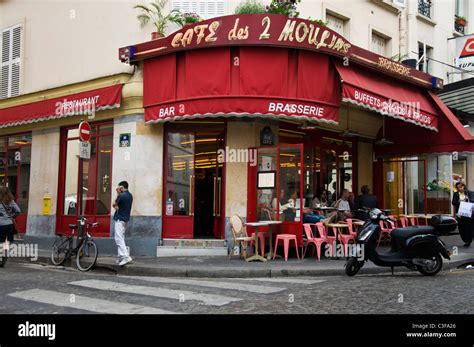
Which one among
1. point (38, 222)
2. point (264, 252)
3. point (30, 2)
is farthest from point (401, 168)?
point (30, 2)

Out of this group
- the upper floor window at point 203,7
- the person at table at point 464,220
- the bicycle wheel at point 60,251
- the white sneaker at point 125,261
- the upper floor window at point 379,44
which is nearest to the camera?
the white sneaker at point 125,261

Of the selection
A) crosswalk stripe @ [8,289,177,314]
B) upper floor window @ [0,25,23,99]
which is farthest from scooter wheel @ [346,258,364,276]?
upper floor window @ [0,25,23,99]

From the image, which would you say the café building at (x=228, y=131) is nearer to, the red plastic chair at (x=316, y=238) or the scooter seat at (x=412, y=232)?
the red plastic chair at (x=316, y=238)

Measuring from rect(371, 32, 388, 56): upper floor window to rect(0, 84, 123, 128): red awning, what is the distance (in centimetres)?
839

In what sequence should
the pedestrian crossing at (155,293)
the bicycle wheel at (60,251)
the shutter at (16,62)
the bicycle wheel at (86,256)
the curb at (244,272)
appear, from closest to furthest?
the pedestrian crossing at (155,293) → the curb at (244,272) → the bicycle wheel at (86,256) → the bicycle wheel at (60,251) → the shutter at (16,62)

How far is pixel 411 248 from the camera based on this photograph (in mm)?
9039

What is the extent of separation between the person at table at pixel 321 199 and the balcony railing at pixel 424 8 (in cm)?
801

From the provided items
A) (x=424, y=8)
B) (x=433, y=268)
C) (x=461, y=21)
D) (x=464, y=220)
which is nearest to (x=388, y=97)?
(x=464, y=220)

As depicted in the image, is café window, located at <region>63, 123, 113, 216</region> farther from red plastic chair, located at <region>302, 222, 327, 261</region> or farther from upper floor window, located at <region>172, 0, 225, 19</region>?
red plastic chair, located at <region>302, 222, 327, 261</region>

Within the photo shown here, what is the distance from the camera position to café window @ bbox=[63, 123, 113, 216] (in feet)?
43.5

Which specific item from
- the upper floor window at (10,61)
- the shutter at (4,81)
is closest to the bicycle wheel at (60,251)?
the upper floor window at (10,61)

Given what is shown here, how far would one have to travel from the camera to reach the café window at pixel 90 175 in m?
13.2

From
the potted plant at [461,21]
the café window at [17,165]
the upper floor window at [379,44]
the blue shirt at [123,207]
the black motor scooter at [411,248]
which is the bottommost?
the black motor scooter at [411,248]

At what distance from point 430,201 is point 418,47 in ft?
19.3
